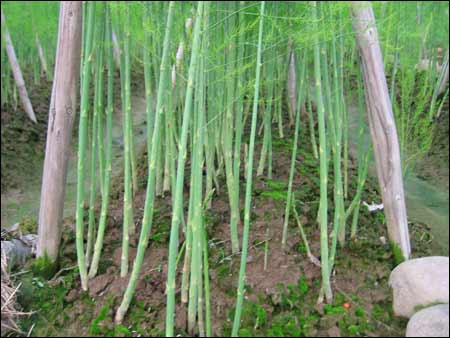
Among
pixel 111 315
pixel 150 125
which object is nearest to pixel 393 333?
pixel 111 315

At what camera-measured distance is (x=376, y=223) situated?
6.38ft

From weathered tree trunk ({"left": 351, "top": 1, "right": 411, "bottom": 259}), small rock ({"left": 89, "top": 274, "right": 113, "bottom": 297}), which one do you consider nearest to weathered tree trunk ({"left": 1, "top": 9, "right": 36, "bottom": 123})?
small rock ({"left": 89, "top": 274, "right": 113, "bottom": 297})

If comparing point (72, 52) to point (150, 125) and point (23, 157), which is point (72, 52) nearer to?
point (150, 125)

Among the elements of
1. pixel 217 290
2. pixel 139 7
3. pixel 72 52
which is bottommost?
pixel 217 290

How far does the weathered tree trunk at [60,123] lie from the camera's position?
152 cm

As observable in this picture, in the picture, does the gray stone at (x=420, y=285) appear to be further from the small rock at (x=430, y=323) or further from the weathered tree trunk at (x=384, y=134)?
the weathered tree trunk at (x=384, y=134)

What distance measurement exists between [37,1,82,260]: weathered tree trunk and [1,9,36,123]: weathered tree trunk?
217 centimetres

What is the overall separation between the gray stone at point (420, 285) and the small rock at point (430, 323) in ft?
0.19

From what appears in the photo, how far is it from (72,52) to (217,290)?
0.83 meters

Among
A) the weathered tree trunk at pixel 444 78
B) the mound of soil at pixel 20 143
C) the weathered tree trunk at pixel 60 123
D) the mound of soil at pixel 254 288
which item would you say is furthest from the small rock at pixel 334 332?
the weathered tree trunk at pixel 444 78

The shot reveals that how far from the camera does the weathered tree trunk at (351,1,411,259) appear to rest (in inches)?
63.8

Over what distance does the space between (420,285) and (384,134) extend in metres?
0.49

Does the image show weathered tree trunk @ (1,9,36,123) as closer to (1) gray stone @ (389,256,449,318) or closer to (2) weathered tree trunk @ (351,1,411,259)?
(2) weathered tree trunk @ (351,1,411,259)

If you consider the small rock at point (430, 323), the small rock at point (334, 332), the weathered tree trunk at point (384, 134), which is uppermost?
the weathered tree trunk at point (384, 134)
